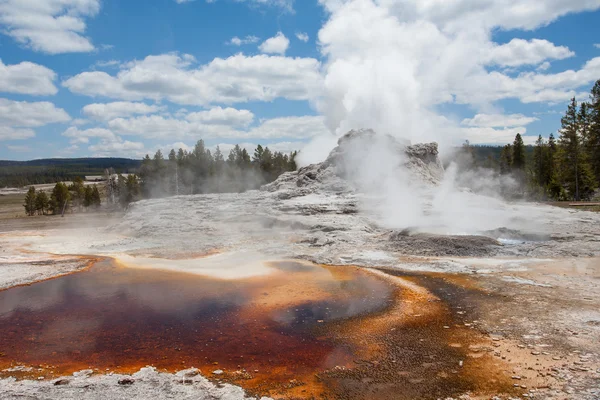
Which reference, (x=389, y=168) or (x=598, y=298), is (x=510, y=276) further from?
(x=389, y=168)

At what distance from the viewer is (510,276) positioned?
1139cm

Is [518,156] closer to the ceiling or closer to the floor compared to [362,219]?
closer to the ceiling

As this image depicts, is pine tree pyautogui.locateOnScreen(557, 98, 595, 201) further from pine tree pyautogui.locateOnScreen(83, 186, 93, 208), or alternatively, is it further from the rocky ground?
pine tree pyautogui.locateOnScreen(83, 186, 93, 208)

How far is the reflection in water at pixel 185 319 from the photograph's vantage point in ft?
22.9

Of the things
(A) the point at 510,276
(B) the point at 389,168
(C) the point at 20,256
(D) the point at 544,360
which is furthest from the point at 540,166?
(C) the point at 20,256

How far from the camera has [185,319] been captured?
8.97 metres

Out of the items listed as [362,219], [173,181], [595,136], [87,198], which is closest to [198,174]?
[173,181]

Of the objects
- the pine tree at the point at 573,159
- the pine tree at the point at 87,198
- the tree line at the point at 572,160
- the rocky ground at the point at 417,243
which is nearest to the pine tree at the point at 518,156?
the tree line at the point at 572,160

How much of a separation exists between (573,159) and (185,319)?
37.6m

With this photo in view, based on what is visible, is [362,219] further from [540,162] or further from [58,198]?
[58,198]

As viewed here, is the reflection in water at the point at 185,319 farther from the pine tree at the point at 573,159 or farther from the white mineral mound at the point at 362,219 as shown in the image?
the pine tree at the point at 573,159

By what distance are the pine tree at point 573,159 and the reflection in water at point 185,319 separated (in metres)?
31.4

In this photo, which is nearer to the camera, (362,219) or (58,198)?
(362,219)

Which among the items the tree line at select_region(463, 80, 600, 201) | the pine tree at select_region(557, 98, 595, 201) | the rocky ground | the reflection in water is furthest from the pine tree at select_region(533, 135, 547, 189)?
the reflection in water
